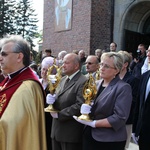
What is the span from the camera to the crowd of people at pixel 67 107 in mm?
2439

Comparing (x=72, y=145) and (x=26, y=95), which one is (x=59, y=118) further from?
(x=26, y=95)

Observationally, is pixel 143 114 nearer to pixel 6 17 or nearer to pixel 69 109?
pixel 69 109

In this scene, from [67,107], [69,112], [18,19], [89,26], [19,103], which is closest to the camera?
[19,103]

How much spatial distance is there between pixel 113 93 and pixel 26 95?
3.34 ft

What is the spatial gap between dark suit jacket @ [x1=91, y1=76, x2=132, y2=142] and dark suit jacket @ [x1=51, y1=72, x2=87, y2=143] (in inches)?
14.4

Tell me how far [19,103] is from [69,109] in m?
0.93

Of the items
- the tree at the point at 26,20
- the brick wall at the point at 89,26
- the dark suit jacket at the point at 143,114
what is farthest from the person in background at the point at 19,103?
the tree at the point at 26,20

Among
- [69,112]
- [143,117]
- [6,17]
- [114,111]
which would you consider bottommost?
[143,117]

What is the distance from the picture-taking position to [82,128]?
3418 mm

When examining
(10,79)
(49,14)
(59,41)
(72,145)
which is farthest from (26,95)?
(49,14)

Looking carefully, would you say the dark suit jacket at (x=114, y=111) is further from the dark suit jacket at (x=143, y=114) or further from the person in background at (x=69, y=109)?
the dark suit jacket at (x=143, y=114)

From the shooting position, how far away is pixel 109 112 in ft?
9.53

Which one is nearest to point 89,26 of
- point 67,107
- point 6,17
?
point 67,107

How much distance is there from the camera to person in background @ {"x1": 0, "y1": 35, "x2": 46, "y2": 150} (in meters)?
2.35
